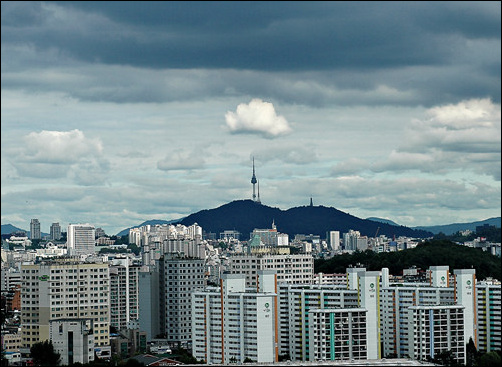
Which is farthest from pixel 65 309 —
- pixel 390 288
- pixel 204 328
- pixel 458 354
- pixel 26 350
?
pixel 458 354

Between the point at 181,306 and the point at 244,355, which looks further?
the point at 181,306

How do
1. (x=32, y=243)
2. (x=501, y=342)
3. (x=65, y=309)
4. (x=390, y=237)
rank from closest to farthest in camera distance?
(x=501, y=342) < (x=65, y=309) < (x=32, y=243) < (x=390, y=237)

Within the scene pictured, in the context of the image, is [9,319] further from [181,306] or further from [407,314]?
[407,314]

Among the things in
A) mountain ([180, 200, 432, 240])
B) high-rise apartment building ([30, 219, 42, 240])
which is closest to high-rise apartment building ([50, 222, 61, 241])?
high-rise apartment building ([30, 219, 42, 240])

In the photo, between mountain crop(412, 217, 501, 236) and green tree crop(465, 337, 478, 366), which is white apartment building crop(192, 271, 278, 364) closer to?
green tree crop(465, 337, 478, 366)

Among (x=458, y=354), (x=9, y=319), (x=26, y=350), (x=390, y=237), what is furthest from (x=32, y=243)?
(x=458, y=354)

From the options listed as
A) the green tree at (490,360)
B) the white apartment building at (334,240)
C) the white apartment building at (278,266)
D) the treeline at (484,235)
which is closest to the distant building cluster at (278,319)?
the green tree at (490,360)

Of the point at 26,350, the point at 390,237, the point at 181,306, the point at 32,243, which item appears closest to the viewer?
the point at 26,350
